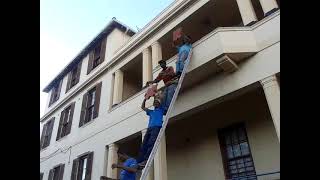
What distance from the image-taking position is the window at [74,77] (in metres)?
17.2

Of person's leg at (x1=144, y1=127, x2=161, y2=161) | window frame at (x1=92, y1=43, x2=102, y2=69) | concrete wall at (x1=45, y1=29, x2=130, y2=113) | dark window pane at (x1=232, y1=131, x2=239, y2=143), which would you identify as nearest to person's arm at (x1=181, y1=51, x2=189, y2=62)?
person's leg at (x1=144, y1=127, x2=161, y2=161)

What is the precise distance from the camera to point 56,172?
14914 millimetres

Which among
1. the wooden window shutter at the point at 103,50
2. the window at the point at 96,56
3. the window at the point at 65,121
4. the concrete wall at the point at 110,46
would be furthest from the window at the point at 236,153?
the window at the point at 65,121

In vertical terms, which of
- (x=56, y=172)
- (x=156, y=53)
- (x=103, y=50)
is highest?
(x=103, y=50)

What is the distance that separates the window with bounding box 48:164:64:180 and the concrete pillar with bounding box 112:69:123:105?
4703mm

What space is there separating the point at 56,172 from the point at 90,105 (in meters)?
3.84

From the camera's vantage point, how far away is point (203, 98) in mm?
8188

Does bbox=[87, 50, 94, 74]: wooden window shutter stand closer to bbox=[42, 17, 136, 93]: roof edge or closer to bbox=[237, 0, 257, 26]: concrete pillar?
bbox=[42, 17, 136, 93]: roof edge

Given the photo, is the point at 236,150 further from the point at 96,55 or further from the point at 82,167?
the point at 96,55

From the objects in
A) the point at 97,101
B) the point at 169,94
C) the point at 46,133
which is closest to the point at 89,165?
the point at 97,101
